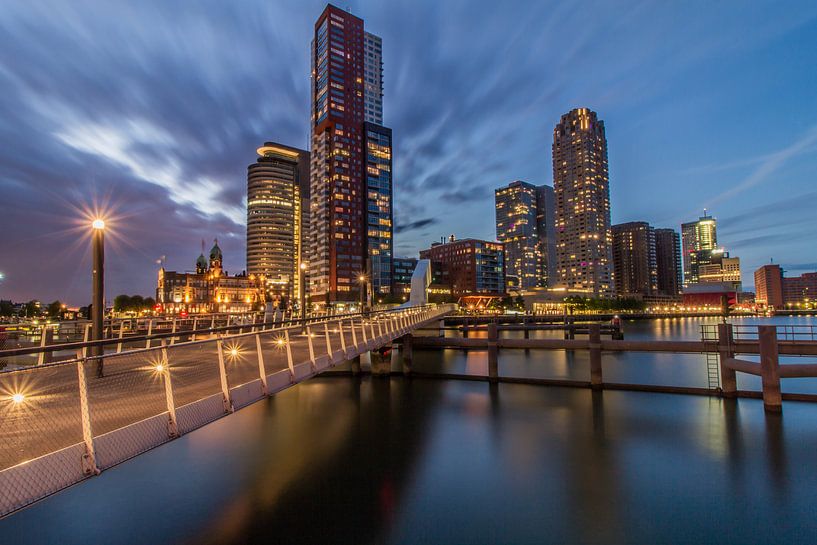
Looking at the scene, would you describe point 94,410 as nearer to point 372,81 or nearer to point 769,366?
point 769,366

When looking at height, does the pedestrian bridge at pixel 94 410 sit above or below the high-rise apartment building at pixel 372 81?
below

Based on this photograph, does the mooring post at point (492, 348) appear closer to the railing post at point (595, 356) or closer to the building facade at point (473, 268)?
→ the railing post at point (595, 356)

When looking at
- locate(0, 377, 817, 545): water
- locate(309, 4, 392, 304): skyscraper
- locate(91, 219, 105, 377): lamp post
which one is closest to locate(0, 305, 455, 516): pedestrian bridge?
locate(91, 219, 105, 377): lamp post

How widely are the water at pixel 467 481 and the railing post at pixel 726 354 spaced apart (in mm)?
993

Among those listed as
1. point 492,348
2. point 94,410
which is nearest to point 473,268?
point 492,348

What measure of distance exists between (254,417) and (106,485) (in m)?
9.59

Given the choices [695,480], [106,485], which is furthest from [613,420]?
[106,485]

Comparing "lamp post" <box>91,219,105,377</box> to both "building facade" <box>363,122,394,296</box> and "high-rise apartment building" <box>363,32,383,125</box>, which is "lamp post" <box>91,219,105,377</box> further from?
"high-rise apartment building" <box>363,32,383,125</box>

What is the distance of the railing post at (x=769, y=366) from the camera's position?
20.9 m

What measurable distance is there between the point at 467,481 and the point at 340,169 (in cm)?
13519

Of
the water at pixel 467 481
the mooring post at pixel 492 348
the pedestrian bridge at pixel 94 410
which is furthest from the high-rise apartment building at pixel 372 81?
the pedestrian bridge at pixel 94 410

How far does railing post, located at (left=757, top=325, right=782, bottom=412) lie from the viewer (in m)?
20.9

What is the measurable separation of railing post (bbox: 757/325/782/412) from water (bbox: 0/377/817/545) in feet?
2.84

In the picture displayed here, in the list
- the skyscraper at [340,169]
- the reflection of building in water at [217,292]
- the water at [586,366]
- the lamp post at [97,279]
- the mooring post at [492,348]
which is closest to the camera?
the lamp post at [97,279]
